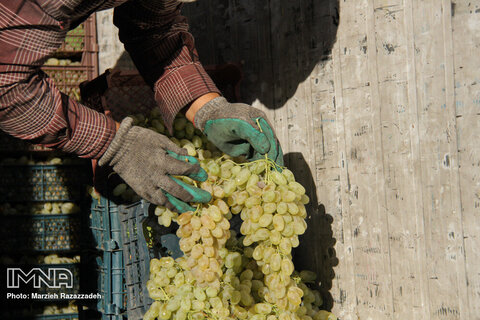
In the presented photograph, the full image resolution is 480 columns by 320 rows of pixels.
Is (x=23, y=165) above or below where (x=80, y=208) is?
above

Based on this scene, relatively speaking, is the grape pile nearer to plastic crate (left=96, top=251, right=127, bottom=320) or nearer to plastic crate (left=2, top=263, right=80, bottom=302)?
plastic crate (left=96, top=251, right=127, bottom=320)

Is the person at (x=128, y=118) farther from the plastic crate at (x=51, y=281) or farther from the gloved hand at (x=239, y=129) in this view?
the plastic crate at (x=51, y=281)

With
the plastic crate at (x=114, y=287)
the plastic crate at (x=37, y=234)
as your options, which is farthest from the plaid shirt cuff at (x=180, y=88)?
the plastic crate at (x=37, y=234)

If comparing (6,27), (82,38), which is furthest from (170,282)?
(82,38)

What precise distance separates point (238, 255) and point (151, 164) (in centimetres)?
45

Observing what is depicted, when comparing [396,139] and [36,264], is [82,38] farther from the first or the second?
[396,139]

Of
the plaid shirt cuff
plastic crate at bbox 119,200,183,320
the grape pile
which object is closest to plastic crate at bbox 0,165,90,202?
plastic crate at bbox 119,200,183,320

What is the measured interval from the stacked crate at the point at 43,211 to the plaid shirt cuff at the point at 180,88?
0.76 meters

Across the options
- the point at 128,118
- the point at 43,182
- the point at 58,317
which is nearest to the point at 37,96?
the point at 128,118

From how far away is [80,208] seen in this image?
2596mm

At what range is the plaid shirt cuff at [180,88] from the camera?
6.22 ft

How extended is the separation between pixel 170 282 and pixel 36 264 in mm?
1073

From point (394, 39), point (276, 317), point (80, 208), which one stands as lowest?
point (276, 317)

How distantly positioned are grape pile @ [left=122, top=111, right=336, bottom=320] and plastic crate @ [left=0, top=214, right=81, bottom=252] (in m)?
0.93
